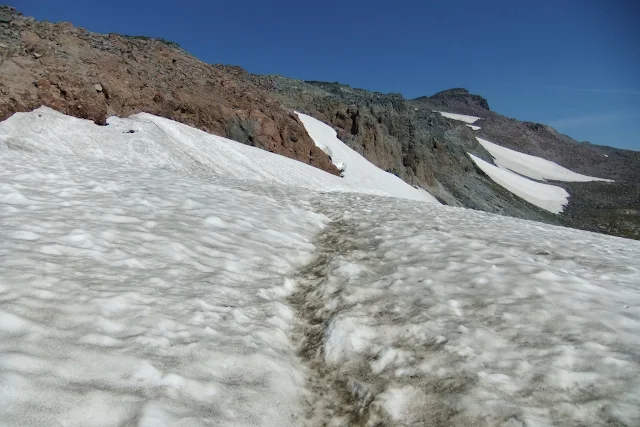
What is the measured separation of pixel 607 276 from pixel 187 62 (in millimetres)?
26870

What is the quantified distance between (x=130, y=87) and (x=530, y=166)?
96041 millimetres

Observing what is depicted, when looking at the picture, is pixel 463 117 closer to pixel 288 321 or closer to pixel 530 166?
pixel 530 166

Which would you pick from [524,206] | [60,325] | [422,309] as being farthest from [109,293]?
[524,206]

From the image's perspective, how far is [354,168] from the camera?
108 feet

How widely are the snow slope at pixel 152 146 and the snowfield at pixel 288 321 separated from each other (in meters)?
7.25

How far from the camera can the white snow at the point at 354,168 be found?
31.2 metres

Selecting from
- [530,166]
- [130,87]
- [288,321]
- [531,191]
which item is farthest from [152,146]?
[530,166]

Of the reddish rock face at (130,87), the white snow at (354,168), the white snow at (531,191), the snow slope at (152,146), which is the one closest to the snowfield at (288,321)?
the snow slope at (152,146)

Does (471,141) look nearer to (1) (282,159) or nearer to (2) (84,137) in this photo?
(1) (282,159)

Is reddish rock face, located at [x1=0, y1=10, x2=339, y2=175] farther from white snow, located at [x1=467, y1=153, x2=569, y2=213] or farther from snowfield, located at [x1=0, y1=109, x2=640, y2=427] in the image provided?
white snow, located at [x1=467, y1=153, x2=569, y2=213]

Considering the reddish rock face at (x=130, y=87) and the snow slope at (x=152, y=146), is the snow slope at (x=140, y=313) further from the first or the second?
the reddish rock face at (x=130, y=87)

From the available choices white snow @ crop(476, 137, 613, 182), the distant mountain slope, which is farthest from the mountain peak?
the distant mountain slope

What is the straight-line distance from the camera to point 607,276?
7098 millimetres

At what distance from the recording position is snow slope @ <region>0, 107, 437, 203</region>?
53.8 feet
